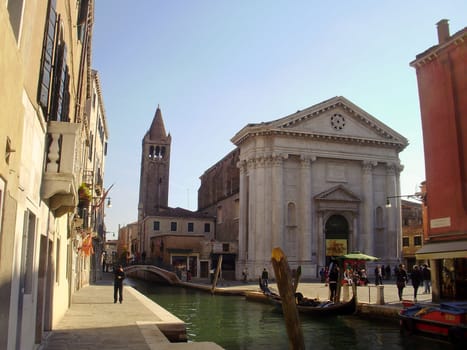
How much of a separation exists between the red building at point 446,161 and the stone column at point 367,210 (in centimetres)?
2093

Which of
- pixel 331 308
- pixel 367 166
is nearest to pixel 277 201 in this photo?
pixel 367 166

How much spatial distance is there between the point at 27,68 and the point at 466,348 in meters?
10.9

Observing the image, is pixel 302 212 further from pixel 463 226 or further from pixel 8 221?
pixel 8 221

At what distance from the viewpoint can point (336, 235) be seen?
128 ft

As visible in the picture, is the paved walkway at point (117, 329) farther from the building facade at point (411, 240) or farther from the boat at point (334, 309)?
the building facade at point (411, 240)

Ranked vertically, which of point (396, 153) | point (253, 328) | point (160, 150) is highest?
point (160, 150)

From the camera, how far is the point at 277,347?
1222 centimetres

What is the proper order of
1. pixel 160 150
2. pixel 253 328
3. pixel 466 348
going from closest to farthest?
pixel 466 348
pixel 253 328
pixel 160 150

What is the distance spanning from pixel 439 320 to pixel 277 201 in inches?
973

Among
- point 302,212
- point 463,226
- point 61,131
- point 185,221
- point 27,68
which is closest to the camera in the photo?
point 27,68

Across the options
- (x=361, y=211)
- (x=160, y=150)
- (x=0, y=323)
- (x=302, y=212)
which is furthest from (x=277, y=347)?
(x=160, y=150)

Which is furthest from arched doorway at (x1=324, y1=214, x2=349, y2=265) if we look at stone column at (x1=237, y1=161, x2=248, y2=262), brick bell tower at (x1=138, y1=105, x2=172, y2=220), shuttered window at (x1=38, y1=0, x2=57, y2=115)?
brick bell tower at (x1=138, y1=105, x2=172, y2=220)

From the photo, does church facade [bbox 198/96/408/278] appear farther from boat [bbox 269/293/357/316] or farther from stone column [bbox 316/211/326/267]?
boat [bbox 269/293/357/316]

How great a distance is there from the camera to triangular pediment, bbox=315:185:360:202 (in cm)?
3788
